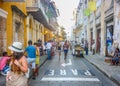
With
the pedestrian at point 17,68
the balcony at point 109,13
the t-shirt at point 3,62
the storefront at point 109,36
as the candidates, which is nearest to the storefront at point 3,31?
the t-shirt at point 3,62

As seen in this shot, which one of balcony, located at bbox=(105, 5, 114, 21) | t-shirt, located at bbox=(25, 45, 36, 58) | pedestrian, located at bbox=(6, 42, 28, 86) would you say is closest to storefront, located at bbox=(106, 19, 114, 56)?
balcony, located at bbox=(105, 5, 114, 21)

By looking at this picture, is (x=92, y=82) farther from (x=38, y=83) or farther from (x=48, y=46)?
(x=48, y=46)

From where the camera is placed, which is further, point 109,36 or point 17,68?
point 109,36

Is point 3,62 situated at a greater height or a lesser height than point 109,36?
lesser

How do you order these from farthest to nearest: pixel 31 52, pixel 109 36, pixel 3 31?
pixel 109 36
pixel 3 31
pixel 31 52

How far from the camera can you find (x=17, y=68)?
599cm

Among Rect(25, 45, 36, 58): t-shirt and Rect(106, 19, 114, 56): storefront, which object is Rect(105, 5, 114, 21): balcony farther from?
Rect(25, 45, 36, 58): t-shirt

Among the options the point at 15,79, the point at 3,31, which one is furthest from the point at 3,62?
the point at 15,79

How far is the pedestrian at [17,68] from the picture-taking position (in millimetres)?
5961

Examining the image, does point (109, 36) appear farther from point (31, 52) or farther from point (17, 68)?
point (17, 68)

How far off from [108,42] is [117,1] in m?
5.79

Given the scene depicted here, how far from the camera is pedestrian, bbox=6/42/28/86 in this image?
596 centimetres

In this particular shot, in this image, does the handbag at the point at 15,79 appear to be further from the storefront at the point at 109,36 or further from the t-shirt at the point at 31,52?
the storefront at the point at 109,36

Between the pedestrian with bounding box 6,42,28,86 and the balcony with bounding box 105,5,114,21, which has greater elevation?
the balcony with bounding box 105,5,114,21
